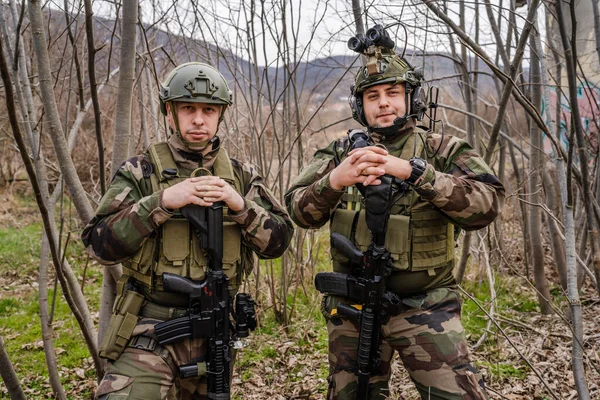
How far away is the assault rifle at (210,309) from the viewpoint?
208cm

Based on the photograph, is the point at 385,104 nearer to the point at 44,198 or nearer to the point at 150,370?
the point at 150,370

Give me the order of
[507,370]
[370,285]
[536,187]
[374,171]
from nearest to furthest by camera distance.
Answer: [374,171], [370,285], [507,370], [536,187]

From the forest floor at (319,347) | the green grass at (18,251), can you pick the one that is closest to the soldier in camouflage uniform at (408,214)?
the forest floor at (319,347)

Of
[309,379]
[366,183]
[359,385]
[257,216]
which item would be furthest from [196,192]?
[309,379]

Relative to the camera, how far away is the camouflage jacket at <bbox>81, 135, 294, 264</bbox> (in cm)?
206

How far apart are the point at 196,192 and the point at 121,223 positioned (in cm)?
34

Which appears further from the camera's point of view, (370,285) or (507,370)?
(507,370)

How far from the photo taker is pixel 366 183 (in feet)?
6.72

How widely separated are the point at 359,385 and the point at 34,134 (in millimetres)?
2085

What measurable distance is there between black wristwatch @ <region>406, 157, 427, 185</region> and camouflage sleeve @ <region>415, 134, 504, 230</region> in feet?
0.06

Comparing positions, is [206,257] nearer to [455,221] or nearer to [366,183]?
[366,183]

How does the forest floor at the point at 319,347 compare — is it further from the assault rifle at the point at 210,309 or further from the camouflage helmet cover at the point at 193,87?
the camouflage helmet cover at the point at 193,87

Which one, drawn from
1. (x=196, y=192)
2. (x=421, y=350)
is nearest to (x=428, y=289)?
(x=421, y=350)

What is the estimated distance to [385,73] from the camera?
2.26 metres
